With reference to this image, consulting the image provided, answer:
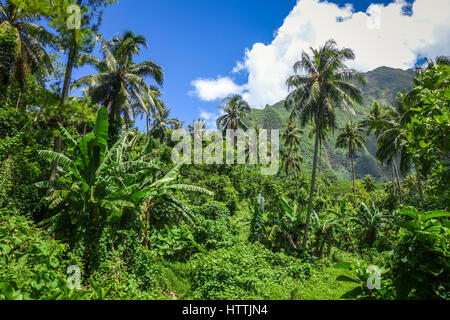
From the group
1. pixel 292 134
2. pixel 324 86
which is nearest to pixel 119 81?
pixel 324 86

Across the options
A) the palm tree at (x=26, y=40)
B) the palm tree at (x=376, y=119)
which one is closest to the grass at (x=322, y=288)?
the palm tree at (x=26, y=40)

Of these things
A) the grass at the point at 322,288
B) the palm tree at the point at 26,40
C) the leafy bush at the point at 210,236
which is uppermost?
the palm tree at the point at 26,40

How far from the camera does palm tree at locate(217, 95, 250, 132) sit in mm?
30305

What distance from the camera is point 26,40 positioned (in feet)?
46.0

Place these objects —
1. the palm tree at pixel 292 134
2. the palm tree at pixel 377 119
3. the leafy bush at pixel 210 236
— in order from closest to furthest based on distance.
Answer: the leafy bush at pixel 210 236, the palm tree at pixel 377 119, the palm tree at pixel 292 134

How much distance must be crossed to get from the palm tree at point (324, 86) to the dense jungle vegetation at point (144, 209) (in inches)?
2.9

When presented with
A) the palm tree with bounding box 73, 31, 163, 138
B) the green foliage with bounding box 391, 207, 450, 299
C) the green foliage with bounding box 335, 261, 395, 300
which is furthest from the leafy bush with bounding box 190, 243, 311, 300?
the palm tree with bounding box 73, 31, 163, 138

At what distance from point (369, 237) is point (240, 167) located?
13484 mm

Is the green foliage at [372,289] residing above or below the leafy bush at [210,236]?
above

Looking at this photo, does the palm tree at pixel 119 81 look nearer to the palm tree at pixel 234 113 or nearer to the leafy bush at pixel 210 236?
the leafy bush at pixel 210 236

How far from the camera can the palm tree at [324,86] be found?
562 inches
